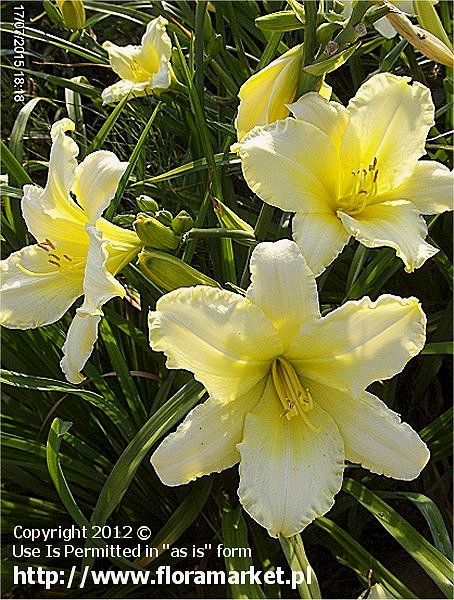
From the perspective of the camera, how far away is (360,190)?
88 cm

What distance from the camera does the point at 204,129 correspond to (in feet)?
3.59

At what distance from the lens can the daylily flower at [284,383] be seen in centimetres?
73

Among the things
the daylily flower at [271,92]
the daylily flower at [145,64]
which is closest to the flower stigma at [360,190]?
the daylily flower at [271,92]

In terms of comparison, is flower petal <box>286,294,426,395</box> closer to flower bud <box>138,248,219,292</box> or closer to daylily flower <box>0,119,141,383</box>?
flower bud <box>138,248,219,292</box>

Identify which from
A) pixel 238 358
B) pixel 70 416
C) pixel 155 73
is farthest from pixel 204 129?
pixel 70 416

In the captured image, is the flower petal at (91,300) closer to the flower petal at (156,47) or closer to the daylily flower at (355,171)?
the daylily flower at (355,171)

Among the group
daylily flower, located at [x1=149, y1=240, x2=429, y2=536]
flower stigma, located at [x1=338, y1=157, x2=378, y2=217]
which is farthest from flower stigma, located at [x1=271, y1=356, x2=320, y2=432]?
flower stigma, located at [x1=338, y1=157, x2=378, y2=217]

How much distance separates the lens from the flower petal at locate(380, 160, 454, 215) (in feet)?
2.90

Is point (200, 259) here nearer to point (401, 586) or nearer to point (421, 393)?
point (421, 393)

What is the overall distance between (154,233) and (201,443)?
0.85ft

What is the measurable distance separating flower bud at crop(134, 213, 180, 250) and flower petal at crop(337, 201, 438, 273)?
8.2 inches

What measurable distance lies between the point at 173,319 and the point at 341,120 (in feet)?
1.12

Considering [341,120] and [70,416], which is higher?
[341,120]

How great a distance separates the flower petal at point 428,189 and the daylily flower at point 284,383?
20 centimetres
